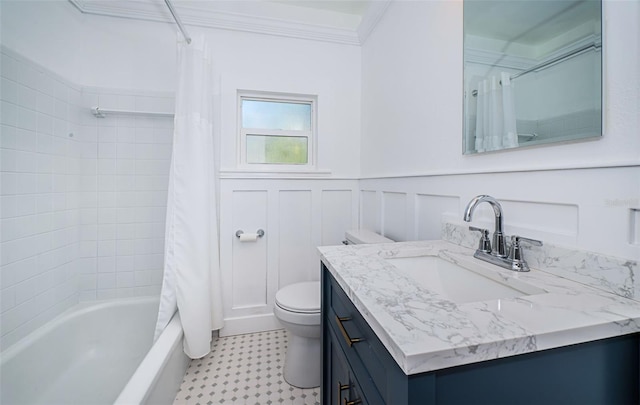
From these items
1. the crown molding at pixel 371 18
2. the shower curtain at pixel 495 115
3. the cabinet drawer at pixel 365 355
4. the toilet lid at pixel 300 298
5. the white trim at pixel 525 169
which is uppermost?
the crown molding at pixel 371 18

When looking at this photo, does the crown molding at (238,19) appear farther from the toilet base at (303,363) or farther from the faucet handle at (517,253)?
the toilet base at (303,363)

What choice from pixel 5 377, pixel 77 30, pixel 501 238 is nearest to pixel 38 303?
pixel 5 377

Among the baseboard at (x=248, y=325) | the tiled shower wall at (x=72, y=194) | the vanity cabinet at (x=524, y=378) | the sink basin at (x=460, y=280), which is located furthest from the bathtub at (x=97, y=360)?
the sink basin at (x=460, y=280)

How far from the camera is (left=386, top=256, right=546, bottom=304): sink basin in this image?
702 millimetres

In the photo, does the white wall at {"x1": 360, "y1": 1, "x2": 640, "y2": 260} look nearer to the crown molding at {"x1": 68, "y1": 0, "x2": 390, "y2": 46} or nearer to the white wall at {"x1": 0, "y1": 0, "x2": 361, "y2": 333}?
the crown molding at {"x1": 68, "y1": 0, "x2": 390, "y2": 46}

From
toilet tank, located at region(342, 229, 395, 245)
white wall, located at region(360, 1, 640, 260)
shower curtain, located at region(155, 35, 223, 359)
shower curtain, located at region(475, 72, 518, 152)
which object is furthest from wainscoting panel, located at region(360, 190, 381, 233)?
shower curtain, located at region(155, 35, 223, 359)

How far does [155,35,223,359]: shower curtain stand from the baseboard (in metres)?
0.39

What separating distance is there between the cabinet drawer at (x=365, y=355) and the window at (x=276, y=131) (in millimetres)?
1372

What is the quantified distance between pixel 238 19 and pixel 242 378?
2.31 m

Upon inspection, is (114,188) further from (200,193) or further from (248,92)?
(248,92)

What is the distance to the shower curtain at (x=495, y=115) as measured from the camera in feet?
2.86

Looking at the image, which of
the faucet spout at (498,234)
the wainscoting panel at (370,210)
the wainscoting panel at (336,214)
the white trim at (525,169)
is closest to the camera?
the white trim at (525,169)

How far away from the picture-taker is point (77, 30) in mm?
1684

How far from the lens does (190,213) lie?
4.74 ft
